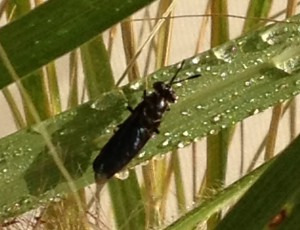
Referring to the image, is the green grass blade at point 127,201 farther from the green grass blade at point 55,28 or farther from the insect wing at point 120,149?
the green grass blade at point 55,28

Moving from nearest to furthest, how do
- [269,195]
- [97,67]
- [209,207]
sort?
1. [269,195]
2. [209,207]
3. [97,67]

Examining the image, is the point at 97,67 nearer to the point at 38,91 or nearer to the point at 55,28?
the point at 38,91

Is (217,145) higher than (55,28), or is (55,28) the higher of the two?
(55,28)

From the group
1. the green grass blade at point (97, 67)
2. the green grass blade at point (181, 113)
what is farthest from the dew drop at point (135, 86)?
the green grass blade at point (97, 67)

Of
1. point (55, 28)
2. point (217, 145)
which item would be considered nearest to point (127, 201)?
point (217, 145)

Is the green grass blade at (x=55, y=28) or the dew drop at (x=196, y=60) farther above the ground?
the green grass blade at (x=55, y=28)

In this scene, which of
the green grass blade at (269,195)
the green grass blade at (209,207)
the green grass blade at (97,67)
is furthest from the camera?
the green grass blade at (97,67)

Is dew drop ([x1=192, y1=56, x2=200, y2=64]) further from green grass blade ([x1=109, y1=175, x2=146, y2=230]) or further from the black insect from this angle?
green grass blade ([x1=109, y1=175, x2=146, y2=230])
